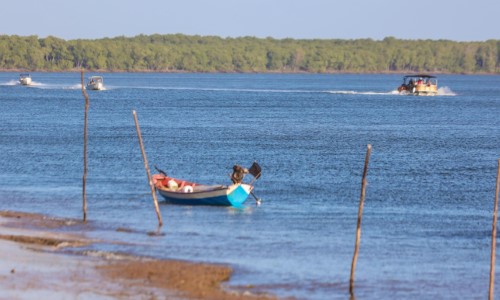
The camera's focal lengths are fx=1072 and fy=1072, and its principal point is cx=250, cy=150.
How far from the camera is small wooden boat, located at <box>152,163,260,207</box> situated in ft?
137

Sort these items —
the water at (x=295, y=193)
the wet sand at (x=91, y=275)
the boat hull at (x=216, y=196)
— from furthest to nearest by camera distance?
1. the boat hull at (x=216, y=196)
2. the water at (x=295, y=193)
3. the wet sand at (x=91, y=275)

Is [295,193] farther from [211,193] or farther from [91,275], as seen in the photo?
[91,275]

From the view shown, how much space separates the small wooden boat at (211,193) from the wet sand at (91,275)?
8713 mm

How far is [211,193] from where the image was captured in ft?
138

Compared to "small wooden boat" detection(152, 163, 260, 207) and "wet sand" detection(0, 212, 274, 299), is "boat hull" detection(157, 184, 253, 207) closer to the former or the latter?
"small wooden boat" detection(152, 163, 260, 207)

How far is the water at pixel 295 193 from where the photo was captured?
31359mm

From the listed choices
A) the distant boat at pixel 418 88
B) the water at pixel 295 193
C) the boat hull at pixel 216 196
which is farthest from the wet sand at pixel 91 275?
the distant boat at pixel 418 88

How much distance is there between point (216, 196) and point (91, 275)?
1388 centimetres

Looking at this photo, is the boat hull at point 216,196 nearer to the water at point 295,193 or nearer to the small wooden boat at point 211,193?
the small wooden boat at point 211,193

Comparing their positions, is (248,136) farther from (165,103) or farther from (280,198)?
(165,103)

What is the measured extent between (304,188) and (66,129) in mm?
40117

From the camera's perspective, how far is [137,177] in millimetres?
52438

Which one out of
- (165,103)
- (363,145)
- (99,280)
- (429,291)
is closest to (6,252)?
(99,280)

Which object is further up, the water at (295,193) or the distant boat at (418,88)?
the water at (295,193)
